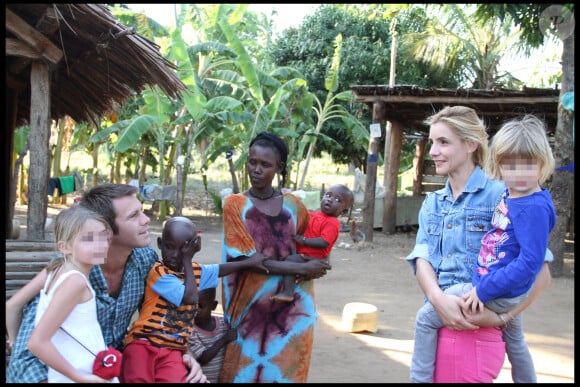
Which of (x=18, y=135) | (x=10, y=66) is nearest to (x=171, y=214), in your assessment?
(x=18, y=135)

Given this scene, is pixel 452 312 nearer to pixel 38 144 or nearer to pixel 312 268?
pixel 312 268

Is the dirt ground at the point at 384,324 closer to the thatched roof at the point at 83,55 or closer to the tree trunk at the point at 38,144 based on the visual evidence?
the thatched roof at the point at 83,55

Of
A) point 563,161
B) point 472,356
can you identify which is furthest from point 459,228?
point 563,161

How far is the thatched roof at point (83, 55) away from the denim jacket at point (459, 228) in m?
3.22

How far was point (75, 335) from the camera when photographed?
1.95 m

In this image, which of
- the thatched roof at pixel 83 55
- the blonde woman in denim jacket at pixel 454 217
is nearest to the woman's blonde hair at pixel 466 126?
the blonde woman in denim jacket at pixel 454 217

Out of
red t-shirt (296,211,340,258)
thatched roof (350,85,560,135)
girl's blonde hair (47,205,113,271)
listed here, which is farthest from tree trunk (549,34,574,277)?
girl's blonde hair (47,205,113,271)

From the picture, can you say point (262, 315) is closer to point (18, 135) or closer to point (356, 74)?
point (18, 135)

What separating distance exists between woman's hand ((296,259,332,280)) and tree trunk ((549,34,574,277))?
662cm

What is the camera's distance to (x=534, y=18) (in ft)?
29.5

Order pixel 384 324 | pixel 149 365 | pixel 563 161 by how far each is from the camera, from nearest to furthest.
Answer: pixel 149 365 < pixel 384 324 < pixel 563 161

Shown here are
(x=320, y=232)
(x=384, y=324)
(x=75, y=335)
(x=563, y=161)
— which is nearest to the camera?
(x=75, y=335)

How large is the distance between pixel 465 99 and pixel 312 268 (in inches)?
319

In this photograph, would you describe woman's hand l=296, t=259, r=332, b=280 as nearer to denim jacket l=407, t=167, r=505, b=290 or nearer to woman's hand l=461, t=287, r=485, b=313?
denim jacket l=407, t=167, r=505, b=290
